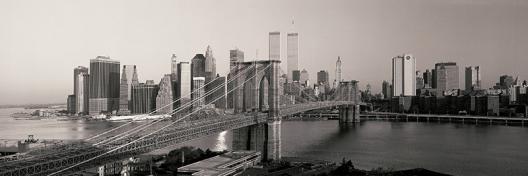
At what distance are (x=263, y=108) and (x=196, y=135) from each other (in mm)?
3437

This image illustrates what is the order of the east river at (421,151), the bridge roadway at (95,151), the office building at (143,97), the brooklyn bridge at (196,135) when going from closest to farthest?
the bridge roadway at (95,151)
the brooklyn bridge at (196,135)
the east river at (421,151)
the office building at (143,97)

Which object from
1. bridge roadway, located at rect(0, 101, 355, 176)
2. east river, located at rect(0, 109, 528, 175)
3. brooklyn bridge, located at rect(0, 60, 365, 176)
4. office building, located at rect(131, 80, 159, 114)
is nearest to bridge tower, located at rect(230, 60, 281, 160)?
brooklyn bridge, located at rect(0, 60, 365, 176)

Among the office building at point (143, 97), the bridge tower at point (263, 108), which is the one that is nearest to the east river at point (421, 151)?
the bridge tower at point (263, 108)

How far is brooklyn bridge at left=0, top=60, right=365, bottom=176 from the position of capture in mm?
6152

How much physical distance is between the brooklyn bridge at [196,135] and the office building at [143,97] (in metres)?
25.8

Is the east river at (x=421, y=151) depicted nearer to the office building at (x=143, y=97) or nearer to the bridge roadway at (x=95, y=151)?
the bridge roadway at (x=95, y=151)

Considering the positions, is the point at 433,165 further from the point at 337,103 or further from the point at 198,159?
the point at 337,103

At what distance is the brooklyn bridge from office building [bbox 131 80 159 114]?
25.8 metres

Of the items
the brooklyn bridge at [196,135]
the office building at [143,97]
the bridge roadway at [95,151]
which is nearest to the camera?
the bridge roadway at [95,151]

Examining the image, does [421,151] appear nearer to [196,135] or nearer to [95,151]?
[196,135]

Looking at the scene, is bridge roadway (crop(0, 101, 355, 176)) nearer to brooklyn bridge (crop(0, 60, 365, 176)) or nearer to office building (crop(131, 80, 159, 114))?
brooklyn bridge (crop(0, 60, 365, 176))

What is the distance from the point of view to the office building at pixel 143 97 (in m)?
41.4

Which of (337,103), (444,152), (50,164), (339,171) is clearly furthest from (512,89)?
(50,164)

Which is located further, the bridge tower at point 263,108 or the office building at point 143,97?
the office building at point 143,97
